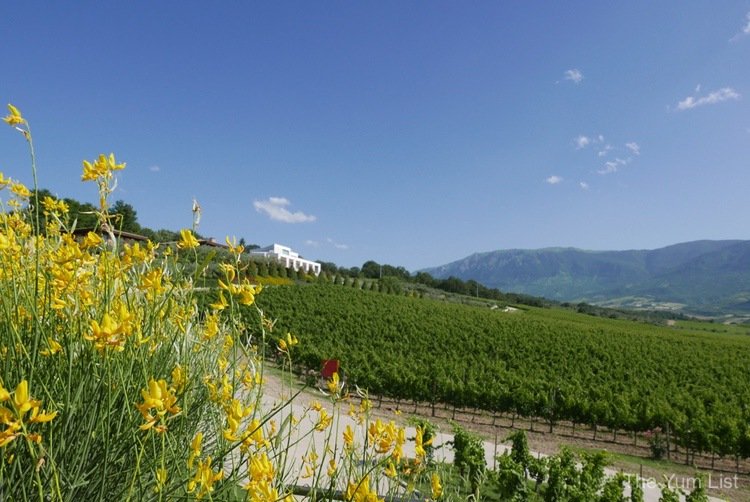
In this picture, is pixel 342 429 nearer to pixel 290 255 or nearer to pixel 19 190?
pixel 19 190

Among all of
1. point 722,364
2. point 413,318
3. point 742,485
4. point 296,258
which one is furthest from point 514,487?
point 296,258

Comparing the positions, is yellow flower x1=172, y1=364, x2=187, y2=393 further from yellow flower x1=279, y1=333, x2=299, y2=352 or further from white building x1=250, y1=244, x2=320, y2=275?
white building x1=250, y1=244, x2=320, y2=275

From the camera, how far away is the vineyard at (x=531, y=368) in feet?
41.9

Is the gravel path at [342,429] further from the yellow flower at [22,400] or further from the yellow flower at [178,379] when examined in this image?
the yellow flower at [22,400]

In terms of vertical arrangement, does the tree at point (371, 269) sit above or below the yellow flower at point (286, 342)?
above

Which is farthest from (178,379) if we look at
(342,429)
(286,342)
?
(342,429)

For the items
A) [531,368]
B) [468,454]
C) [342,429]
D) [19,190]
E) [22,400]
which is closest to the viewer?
[22,400]

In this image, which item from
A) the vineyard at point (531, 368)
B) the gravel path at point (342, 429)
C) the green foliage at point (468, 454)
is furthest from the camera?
the vineyard at point (531, 368)

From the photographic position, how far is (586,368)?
1977 centimetres

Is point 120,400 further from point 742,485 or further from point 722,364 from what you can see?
point 722,364

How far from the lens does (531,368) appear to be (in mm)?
18859

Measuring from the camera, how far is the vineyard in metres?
12.8

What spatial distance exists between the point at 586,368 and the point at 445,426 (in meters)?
10.5

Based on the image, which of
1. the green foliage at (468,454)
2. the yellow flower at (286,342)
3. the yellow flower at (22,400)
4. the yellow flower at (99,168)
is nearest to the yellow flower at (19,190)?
the yellow flower at (99,168)
